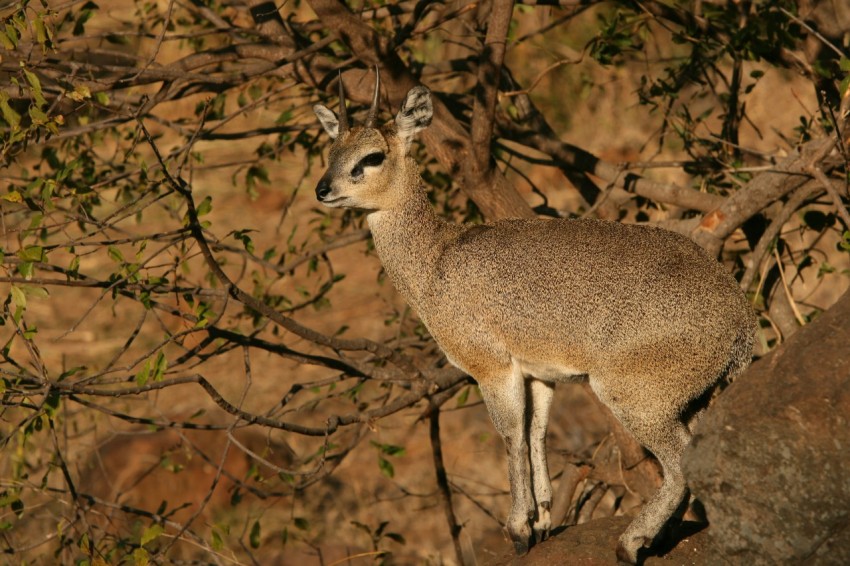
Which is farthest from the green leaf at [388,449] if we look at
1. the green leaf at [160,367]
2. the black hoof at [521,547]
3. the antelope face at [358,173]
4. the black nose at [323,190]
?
the green leaf at [160,367]

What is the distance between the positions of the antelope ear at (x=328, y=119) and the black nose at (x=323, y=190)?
79 cm

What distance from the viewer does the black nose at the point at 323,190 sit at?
555 centimetres

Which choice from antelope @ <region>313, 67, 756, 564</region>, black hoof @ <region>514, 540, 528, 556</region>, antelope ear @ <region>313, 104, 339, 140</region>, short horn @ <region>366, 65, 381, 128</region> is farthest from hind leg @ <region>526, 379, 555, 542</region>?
antelope ear @ <region>313, 104, 339, 140</region>

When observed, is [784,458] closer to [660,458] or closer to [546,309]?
[660,458]

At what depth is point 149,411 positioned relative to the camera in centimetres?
1191

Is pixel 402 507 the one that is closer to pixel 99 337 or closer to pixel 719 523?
pixel 99 337

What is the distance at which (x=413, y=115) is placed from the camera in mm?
5930

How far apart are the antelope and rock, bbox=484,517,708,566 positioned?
0.11m

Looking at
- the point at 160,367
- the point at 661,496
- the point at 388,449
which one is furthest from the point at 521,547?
the point at 160,367

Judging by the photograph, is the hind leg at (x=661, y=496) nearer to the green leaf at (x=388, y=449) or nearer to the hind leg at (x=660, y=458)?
the hind leg at (x=660, y=458)

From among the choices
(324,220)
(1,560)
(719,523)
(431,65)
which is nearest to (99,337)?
(1,560)

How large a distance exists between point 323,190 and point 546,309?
4.36ft

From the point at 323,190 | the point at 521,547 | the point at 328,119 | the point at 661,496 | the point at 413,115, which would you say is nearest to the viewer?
the point at 661,496

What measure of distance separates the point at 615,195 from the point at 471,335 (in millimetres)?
2549
